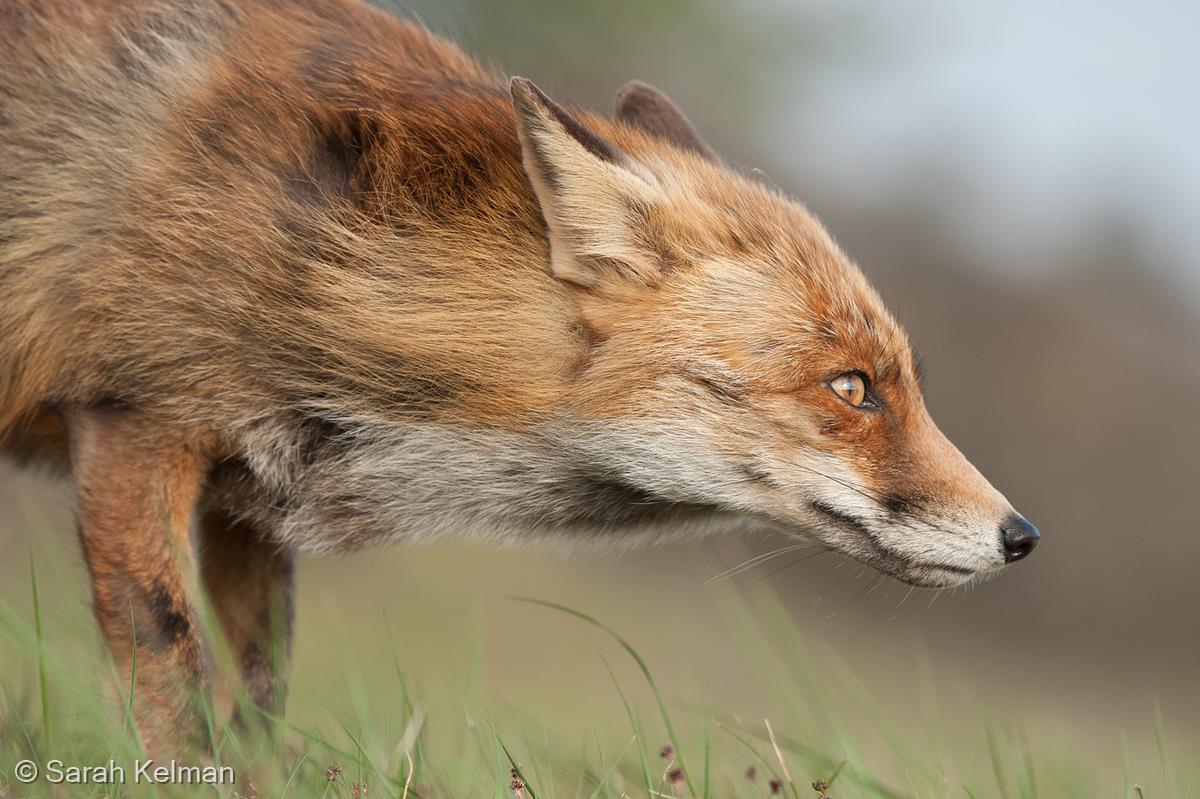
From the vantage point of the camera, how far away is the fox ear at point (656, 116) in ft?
17.3

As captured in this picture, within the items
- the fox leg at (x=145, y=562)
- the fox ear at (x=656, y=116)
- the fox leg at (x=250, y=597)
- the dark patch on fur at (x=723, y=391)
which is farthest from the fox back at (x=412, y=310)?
the fox ear at (x=656, y=116)

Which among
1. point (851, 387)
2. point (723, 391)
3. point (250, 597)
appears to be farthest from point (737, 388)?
point (250, 597)

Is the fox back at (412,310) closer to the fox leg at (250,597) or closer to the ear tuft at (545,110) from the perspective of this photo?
the ear tuft at (545,110)

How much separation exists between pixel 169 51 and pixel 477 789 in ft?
8.93

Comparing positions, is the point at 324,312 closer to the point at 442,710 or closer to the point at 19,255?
the point at 19,255

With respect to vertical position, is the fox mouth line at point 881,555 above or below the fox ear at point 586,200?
below

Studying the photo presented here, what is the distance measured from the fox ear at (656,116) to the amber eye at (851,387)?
59.0 inches

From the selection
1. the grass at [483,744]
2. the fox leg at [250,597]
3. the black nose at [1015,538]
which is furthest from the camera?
the fox leg at [250,597]

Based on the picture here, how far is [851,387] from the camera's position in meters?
4.07

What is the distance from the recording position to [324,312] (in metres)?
4.07

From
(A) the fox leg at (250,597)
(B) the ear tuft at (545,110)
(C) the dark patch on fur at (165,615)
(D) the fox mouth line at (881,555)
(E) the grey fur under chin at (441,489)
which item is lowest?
(A) the fox leg at (250,597)

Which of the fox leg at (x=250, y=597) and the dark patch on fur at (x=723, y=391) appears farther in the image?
the fox leg at (x=250, y=597)

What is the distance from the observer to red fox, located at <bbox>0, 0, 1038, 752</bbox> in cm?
393

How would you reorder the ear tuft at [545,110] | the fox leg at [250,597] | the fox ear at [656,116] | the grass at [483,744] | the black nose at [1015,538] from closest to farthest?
the grass at [483,744] < the ear tuft at [545,110] < the black nose at [1015,538] < the fox leg at [250,597] < the fox ear at [656,116]
